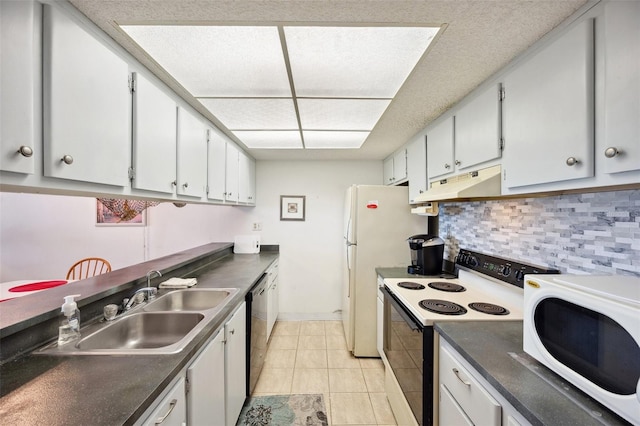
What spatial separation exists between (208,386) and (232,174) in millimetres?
1943

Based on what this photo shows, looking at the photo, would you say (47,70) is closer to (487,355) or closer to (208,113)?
(208,113)

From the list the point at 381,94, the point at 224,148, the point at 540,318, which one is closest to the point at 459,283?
the point at 540,318

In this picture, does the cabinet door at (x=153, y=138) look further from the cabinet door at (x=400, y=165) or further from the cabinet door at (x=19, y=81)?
the cabinet door at (x=400, y=165)

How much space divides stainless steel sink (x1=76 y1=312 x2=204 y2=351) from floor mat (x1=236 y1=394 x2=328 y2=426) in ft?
3.09

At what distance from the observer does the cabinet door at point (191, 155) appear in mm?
1695

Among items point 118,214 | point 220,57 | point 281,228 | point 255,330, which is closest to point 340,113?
point 220,57

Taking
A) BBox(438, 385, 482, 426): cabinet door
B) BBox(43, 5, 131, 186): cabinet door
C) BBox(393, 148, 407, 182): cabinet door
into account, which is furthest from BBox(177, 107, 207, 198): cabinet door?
BBox(393, 148, 407, 182): cabinet door

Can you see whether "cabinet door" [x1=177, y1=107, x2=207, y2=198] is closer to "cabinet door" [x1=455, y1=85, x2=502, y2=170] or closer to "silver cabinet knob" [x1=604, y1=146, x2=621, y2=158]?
"cabinet door" [x1=455, y1=85, x2=502, y2=170]

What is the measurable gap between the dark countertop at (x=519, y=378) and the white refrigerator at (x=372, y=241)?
4.73 feet

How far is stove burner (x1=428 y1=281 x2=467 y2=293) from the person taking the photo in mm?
1917

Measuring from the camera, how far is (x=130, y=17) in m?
1.03

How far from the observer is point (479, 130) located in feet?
5.00

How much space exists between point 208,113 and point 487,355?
7.41 ft

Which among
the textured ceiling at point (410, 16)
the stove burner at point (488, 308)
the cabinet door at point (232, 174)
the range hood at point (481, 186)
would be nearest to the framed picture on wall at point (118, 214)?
the cabinet door at point (232, 174)
